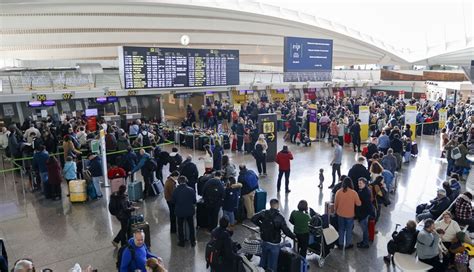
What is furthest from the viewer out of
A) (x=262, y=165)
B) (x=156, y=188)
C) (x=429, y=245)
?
(x=262, y=165)

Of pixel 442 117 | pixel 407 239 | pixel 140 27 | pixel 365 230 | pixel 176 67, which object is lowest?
pixel 365 230

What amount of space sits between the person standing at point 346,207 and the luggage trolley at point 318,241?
1.64 ft

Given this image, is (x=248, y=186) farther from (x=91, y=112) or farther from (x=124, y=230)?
(x=91, y=112)

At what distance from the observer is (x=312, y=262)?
23.3ft

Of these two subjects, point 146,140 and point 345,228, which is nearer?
point 345,228

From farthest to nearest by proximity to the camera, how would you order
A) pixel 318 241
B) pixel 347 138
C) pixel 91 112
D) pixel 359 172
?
pixel 91 112 < pixel 347 138 < pixel 359 172 < pixel 318 241

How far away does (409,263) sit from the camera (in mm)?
6074

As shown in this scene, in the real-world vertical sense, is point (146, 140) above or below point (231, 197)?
above

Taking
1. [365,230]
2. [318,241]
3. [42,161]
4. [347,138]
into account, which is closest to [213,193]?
[318,241]

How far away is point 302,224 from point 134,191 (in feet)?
17.2

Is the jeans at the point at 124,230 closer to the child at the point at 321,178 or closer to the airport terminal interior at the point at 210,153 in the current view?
the airport terminal interior at the point at 210,153

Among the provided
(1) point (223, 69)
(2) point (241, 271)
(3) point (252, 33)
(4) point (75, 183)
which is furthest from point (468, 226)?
(3) point (252, 33)

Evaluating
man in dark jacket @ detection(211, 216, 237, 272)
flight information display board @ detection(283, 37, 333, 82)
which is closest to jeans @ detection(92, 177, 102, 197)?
man in dark jacket @ detection(211, 216, 237, 272)

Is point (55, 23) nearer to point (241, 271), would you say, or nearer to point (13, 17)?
point (13, 17)
